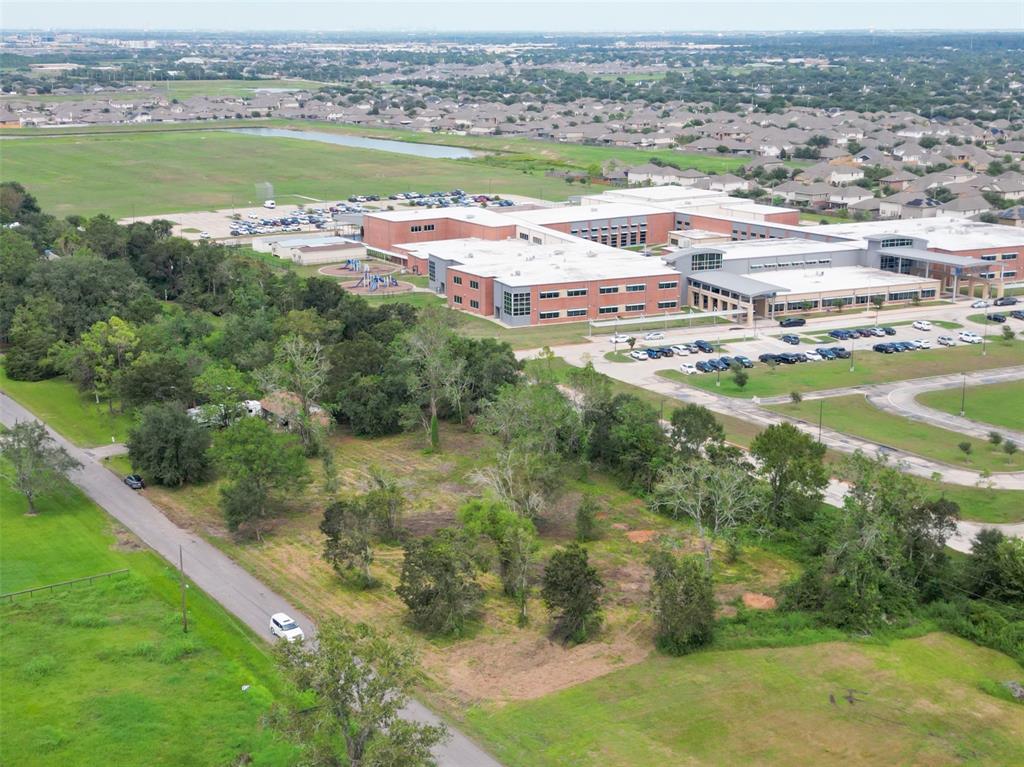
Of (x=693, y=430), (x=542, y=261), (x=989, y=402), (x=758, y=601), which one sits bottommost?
(x=989, y=402)

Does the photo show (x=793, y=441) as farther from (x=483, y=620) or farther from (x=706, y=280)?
(x=706, y=280)

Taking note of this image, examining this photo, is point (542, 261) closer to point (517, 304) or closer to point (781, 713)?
point (517, 304)

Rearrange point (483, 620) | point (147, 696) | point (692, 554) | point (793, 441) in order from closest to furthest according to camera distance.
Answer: point (147, 696)
point (483, 620)
point (692, 554)
point (793, 441)

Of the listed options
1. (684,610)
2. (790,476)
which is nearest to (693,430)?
(790,476)

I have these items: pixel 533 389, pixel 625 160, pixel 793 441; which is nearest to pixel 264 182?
pixel 625 160

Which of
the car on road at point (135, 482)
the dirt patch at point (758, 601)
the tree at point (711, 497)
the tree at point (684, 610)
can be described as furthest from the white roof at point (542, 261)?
the tree at point (684, 610)

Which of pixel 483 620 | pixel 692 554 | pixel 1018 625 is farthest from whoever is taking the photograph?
pixel 692 554

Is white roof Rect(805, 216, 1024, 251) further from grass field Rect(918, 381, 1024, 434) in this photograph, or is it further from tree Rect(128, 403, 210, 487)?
tree Rect(128, 403, 210, 487)
